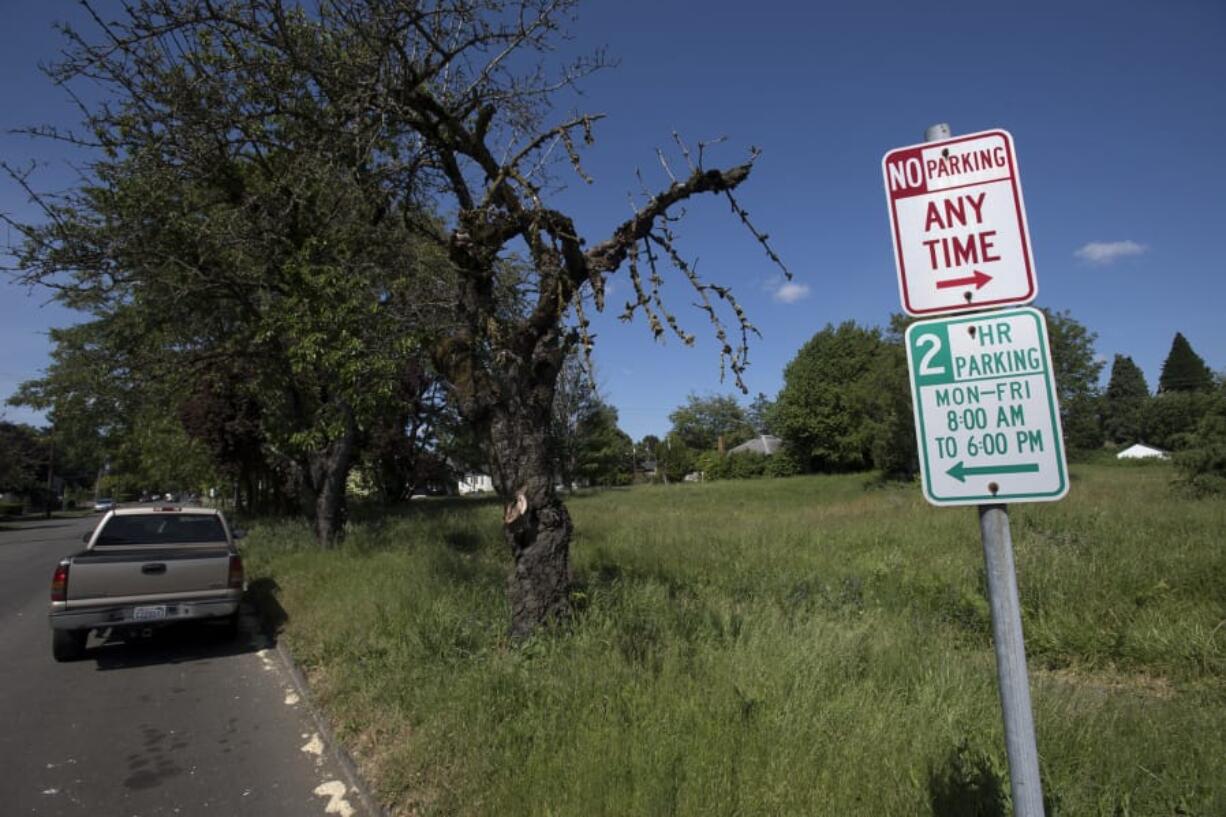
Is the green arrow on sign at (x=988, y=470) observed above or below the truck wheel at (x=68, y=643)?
above

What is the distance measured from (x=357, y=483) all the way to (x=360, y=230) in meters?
28.4

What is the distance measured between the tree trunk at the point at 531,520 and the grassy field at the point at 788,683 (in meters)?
0.32

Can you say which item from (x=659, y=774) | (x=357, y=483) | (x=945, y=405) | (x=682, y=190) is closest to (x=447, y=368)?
(x=682, y=190)

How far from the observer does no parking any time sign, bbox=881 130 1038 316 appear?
78.4 inches

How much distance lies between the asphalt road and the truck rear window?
1352 millimetres

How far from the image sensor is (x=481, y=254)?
19.4 feet

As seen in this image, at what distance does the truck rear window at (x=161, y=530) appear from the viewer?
28.0 ft

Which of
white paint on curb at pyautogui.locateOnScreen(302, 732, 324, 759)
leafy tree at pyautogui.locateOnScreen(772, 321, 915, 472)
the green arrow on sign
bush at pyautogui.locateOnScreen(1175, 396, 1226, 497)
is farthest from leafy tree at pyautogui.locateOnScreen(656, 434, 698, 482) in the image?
the green arrow on sign

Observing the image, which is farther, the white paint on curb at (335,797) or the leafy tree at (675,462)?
the leafy tree at (675,462)

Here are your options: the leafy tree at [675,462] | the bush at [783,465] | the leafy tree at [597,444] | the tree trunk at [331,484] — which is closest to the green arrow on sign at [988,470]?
the tree trunk at [331,484]

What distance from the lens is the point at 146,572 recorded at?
767 centimetres

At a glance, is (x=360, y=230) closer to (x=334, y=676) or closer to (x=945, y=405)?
(x=334, y=676)

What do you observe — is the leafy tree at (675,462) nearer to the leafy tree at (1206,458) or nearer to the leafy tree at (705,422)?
the leafy tree at (705,422)

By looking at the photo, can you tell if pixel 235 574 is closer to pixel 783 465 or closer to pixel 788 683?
pixel 788 683
